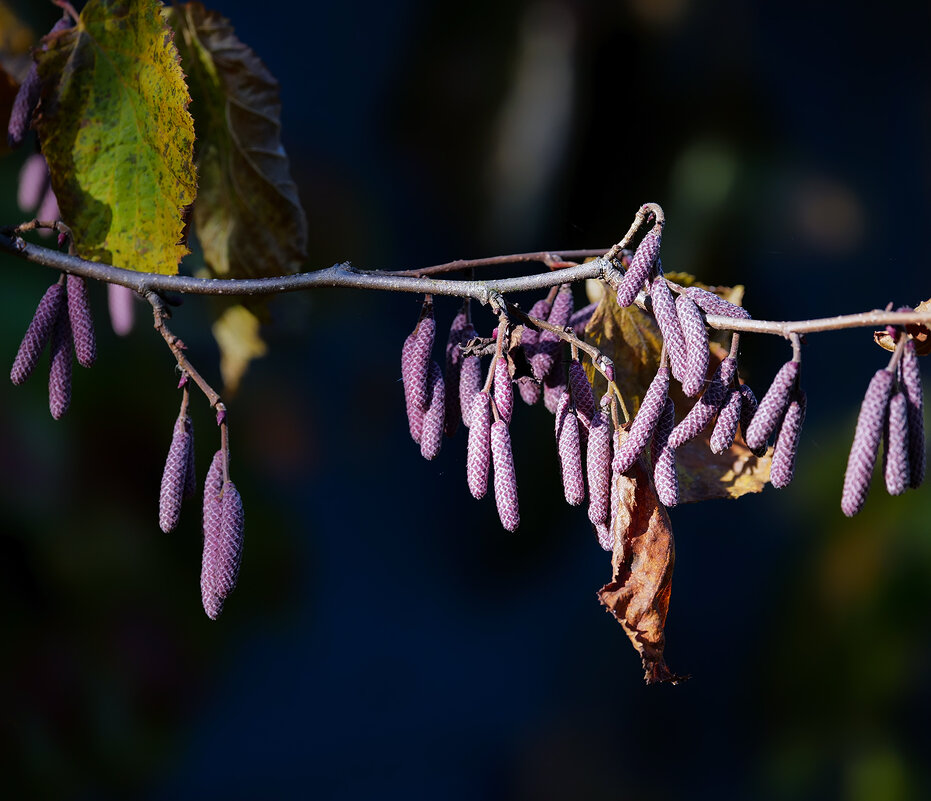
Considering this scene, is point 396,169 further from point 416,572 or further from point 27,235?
point 416,572

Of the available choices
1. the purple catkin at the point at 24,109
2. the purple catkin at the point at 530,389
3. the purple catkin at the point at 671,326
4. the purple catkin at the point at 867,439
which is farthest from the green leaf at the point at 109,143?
the purple catkin at the point at 867,439

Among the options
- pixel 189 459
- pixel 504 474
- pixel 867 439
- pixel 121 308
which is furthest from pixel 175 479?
pixel 867 439

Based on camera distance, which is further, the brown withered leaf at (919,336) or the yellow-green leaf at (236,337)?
the yellow-green leaf at (236,337)

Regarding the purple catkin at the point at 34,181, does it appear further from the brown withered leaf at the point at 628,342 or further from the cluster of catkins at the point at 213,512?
the brown withered leaf at the point at 628,342

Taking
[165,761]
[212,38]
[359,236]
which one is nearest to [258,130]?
[212,38]

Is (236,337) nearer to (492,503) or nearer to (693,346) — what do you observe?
(492,503)

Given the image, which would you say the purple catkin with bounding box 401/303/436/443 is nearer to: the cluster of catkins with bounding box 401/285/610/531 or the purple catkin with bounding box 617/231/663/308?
the cluster of catkins with bounding box 401/285/610/531
